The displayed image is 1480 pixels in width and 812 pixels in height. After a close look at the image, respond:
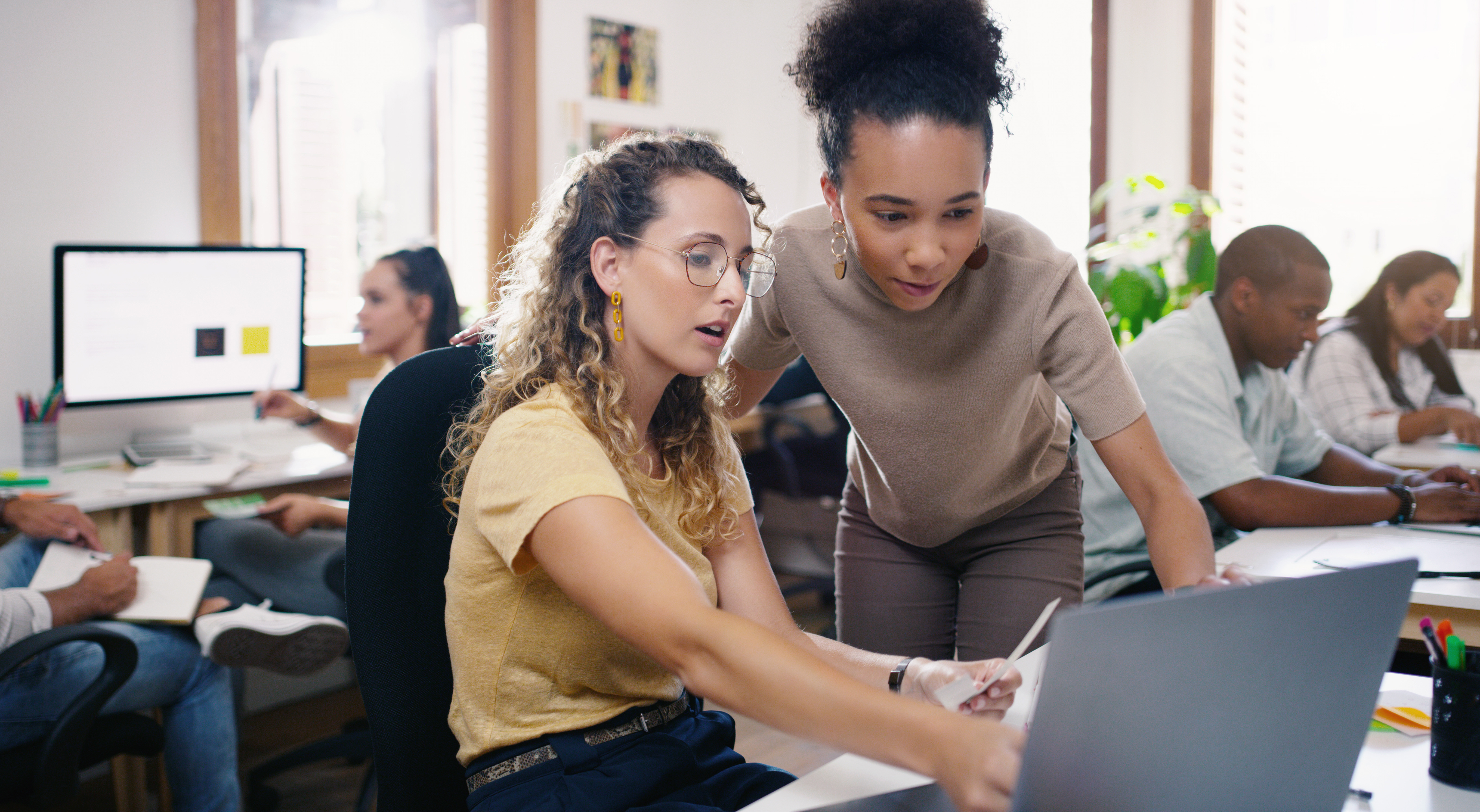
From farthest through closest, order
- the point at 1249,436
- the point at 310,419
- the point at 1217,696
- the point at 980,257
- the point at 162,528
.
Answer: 1. the point at 310,419
2. the point at 162,528
3. the point at 1249,436
4. the point at 980,257
5. the point at 1217,696

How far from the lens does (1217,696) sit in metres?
0.61

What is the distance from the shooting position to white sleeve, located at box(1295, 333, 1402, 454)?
3102mm

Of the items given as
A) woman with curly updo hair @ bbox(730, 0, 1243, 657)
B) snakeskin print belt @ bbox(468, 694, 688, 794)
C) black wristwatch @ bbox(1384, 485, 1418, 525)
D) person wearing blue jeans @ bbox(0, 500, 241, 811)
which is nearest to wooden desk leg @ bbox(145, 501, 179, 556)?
person wearing blue jeans @ bbox(0, 500, 241, 811)

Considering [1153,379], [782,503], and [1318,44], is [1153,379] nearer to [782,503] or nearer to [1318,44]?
[782,503]

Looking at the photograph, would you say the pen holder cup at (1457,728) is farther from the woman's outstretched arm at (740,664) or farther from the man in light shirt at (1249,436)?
the man in light shirt at (1249,436)

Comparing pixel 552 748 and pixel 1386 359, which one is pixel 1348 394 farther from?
pixel 552 748

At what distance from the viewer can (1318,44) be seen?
165 inches

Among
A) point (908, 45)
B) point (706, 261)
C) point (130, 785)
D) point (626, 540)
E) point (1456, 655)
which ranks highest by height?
point (908, 45)

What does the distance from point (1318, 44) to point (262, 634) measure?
4.33m

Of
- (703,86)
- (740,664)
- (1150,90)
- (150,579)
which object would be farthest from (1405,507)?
(703,86)

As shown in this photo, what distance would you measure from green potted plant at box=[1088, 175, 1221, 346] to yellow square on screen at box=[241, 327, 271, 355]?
247 cm

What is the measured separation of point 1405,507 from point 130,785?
105 inches

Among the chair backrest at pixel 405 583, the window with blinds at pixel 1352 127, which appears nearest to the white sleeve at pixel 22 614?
the chair backrest at pixel 405 583

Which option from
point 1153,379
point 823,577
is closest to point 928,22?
point 1153,379
